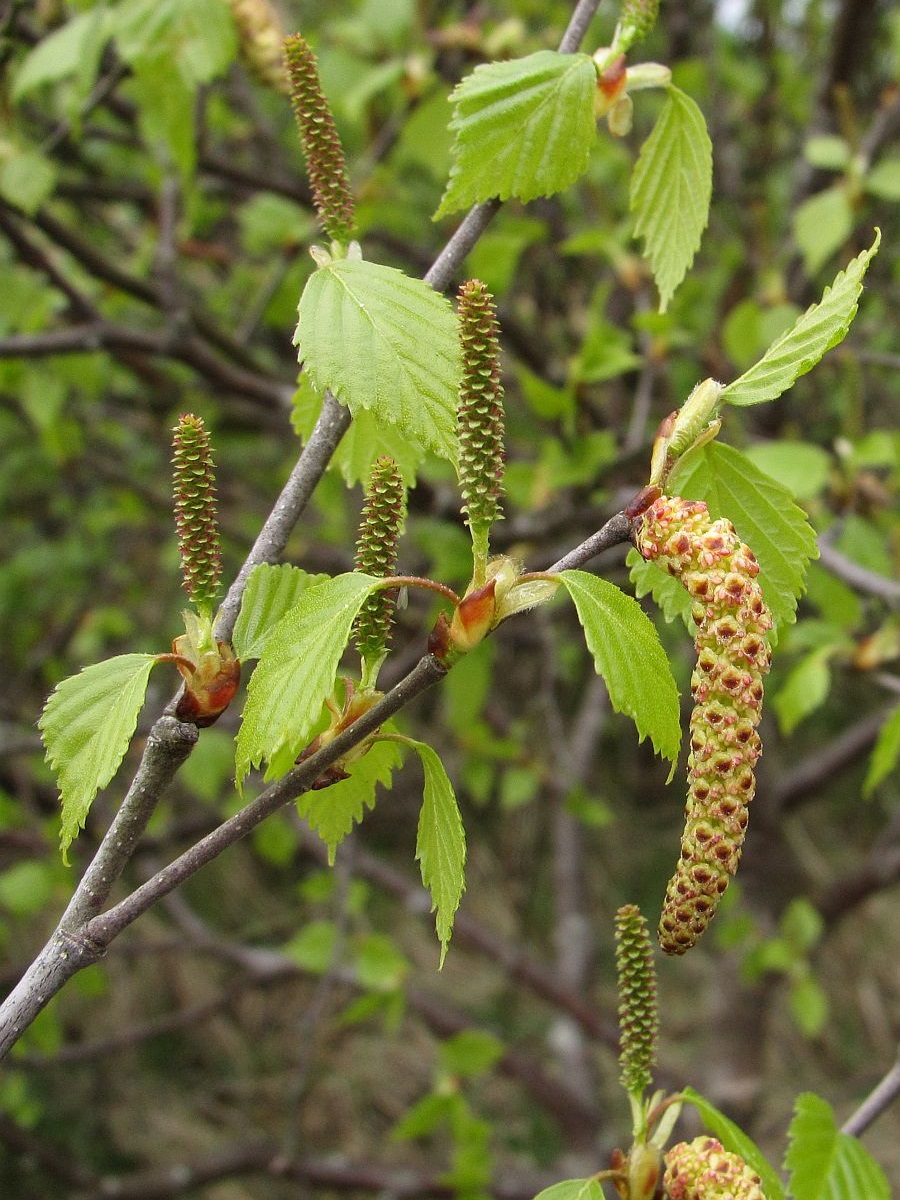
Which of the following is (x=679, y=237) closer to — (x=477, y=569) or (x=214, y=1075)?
(x=477, y=569)

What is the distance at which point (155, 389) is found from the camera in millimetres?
2305

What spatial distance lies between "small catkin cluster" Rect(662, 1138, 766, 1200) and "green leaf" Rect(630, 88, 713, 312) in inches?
20.3

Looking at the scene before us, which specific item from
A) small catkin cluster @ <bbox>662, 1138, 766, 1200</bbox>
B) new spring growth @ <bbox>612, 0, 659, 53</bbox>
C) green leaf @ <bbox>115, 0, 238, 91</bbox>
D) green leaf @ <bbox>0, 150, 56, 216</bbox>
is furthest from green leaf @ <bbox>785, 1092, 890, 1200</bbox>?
green leaf @ <bbox>0, 150, 56, 216</bbox>

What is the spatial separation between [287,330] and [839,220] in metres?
1.28

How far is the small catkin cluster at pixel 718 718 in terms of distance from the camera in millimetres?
495

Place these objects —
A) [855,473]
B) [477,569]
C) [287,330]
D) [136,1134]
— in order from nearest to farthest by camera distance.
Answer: [477,569] < [855,473] < [287,330] < [136,1134]

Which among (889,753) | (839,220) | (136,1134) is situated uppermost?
(839,220)

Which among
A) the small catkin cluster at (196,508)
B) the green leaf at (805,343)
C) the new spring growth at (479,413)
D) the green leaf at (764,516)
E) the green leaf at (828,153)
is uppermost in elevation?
the green leaf at (828,153)

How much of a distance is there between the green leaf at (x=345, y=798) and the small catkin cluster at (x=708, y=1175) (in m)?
0.26

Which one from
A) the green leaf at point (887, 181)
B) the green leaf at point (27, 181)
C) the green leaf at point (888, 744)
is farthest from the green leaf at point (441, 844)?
the green leaf at point (887, 181)

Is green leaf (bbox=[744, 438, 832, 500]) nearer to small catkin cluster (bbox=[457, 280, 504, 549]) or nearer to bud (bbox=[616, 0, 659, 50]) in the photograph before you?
bud (bbox=[616, 0, 659, 50])

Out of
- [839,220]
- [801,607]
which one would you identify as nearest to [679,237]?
[839,220]

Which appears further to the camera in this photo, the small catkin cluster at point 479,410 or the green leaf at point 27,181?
the green leaf at point 27,181

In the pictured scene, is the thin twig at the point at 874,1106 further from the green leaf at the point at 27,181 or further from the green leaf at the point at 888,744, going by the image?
the green leaf at the point at 27,181
